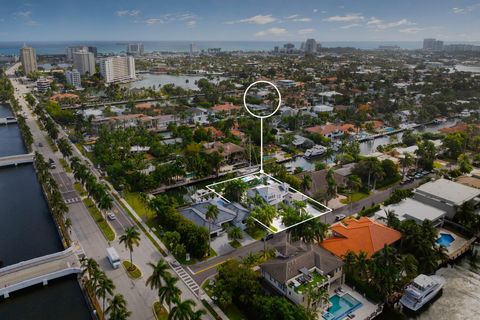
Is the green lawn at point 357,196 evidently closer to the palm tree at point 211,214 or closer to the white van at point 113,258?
the palm tree at point 211,214

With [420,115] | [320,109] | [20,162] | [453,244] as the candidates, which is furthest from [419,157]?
[20,162]

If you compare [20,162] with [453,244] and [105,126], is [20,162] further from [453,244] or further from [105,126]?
[453,244]

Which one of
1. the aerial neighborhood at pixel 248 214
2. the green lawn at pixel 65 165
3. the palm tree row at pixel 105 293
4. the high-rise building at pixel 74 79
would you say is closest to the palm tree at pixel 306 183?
the aerial neighborhood at pixel 248 214

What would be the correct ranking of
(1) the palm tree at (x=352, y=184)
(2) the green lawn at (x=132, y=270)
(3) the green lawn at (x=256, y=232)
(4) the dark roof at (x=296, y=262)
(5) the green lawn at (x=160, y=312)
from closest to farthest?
(5) the green lawn at (x=160, y=312)
(4) the dark roof at (x=296, y=262)
(2) the green lawn at (x=132, y=270)
(3) the green lawn at (x=256, y=232)
(1) the palm tree at (x=352, y=184)

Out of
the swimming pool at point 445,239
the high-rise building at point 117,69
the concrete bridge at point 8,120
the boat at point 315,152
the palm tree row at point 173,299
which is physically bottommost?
the swimming pool at point 445,239

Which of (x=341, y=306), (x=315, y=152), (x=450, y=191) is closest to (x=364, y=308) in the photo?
(x=341, y=306)

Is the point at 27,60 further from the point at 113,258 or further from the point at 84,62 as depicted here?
the point at 113,258
